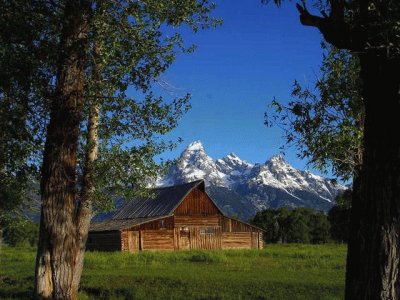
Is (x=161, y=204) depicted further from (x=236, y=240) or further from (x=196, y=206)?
(x=236, y=240)

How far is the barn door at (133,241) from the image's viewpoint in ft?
236

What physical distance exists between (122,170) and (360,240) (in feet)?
40.1

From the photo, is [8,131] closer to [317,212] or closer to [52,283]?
[52,283]

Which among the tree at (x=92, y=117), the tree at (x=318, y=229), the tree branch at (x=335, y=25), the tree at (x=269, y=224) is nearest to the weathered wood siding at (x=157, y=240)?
the tree at (x=92, y=117)

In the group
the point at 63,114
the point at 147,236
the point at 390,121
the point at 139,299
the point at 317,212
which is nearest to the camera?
the point at 390,121

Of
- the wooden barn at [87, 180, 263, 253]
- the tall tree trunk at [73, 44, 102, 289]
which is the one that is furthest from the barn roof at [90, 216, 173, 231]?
the tall tree trunk at [73, 44, 102, 289]

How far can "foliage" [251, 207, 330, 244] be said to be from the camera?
141 meters

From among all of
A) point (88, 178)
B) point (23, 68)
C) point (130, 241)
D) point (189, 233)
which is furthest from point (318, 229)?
point (23, 68)

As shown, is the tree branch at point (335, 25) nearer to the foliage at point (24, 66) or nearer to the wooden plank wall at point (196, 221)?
the foliage at point (24, 66)

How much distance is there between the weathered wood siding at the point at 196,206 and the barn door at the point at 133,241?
7170 mm

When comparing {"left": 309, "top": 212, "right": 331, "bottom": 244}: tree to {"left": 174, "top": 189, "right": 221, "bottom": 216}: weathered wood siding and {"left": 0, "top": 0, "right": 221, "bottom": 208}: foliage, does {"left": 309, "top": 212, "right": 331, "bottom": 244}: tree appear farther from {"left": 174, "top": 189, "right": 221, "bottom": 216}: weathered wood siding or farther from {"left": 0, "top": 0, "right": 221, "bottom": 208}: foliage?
{"left": 0, "top": 0, "right": 221, "bottom": 208}: foliage

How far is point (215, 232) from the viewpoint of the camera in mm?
79188

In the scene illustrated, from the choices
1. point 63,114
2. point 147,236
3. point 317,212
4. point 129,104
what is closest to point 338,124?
point 129,104

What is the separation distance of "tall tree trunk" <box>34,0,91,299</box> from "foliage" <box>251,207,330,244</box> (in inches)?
5101
